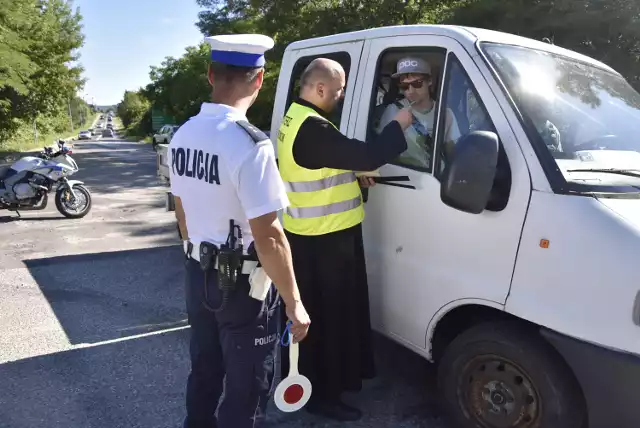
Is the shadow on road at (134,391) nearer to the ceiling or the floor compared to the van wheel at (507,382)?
nearer to the floor

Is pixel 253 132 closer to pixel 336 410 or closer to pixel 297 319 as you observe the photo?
pixel 297 319

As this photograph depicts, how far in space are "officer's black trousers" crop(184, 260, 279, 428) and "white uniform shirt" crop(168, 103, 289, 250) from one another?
0.20 metres

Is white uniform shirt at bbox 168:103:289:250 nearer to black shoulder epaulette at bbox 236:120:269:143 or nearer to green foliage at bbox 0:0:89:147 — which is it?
black shoulder epaulette at bbox 236:120:269:143

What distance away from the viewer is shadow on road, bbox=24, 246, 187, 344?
4.55 metres

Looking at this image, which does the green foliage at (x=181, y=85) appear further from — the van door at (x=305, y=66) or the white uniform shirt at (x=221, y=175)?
the white uniform shirt at (x=221, y=175)

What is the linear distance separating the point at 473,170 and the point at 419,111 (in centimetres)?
86

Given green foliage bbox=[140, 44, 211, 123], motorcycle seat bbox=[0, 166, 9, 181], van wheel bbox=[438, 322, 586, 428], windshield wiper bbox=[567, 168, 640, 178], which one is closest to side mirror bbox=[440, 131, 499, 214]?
windshield wiper bbox=[567, 168, 640, 178]

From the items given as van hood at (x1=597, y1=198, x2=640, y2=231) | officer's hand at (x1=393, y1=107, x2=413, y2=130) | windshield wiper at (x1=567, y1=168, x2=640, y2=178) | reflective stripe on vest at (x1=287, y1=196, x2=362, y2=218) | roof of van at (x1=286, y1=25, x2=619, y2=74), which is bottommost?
reflective stripe on vest at (x1=287, y1=196, x2=362, y2=218)

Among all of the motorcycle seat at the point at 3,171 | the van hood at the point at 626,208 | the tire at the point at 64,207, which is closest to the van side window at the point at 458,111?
the van hood at the point at 626,208

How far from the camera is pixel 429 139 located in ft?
9.30

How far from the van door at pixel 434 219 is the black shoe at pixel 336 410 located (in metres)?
0.48

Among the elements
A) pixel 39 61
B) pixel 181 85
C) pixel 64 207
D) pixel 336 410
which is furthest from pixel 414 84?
pixel 181 85

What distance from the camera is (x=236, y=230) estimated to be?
81.1 inches

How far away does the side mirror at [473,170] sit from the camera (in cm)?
221
